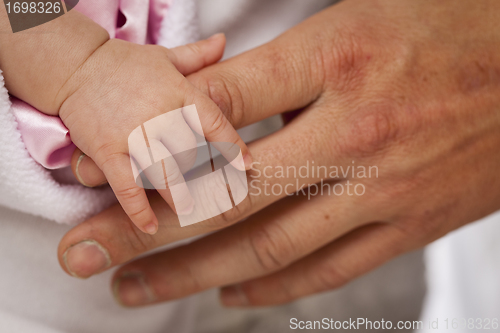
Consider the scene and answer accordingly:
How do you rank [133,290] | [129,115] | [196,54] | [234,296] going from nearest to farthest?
[129,115] → [196,54] → [133,290] → [234,296]

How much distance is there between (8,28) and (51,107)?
0.11 meters

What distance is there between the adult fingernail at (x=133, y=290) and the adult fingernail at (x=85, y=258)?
0.36 feet

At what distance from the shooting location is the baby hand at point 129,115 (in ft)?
1.55

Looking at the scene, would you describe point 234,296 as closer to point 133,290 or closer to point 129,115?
point 133,290

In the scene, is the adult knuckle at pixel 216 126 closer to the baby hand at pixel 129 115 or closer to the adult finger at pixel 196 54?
the baby hand at pixel 129 115

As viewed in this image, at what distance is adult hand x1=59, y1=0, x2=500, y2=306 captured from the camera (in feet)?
1.94

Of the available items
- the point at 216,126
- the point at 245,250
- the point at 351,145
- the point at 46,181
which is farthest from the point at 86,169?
the point at 351,145

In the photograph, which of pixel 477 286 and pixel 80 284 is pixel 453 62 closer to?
pixel 477 286

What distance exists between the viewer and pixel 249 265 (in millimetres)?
692

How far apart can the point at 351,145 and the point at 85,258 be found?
1.55 feet

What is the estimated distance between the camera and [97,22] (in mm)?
565

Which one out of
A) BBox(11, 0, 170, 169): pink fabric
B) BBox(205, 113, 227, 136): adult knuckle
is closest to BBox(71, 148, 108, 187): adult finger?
BBox(11, 0, 170, 169): pink fabric

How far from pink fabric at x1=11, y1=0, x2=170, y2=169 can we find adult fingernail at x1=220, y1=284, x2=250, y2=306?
462 mm

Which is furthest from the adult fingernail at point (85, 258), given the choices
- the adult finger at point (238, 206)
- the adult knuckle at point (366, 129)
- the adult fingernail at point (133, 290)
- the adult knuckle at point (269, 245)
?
the adult knuckle at point (366, 129)
